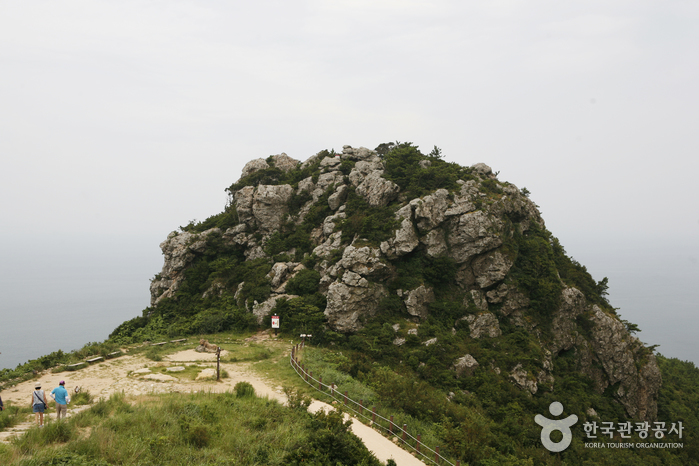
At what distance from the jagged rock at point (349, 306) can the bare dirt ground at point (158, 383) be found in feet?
25.1

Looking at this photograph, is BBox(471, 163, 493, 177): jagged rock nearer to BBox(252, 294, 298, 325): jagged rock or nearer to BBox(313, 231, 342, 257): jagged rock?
BBox(313, 231, 342, 257): jagged rock

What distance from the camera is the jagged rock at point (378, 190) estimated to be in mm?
32541

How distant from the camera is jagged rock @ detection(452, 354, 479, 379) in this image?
2304 cm

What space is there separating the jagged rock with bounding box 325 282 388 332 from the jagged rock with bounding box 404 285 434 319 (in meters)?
2.58

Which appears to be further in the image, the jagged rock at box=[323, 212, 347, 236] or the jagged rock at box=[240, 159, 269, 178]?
the jagged rock at box=[240, 159, 269, 178]

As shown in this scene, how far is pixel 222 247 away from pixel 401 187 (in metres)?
19.9

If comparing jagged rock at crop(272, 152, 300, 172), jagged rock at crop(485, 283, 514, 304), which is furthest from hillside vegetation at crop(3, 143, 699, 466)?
jagged rock at crop(272, 152, 300, 172)

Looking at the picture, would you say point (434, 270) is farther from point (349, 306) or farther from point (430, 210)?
point (349, 306)

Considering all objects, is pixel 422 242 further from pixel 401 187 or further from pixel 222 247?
pixel 222 247

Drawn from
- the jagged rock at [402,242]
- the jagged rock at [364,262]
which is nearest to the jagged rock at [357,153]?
the jagged rock at [402,242]

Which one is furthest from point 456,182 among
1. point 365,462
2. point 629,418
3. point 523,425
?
point 365,462

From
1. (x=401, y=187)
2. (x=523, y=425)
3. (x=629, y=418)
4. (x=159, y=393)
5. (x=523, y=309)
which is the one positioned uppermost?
(x=401, y=187)

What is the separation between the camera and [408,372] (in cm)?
2214
